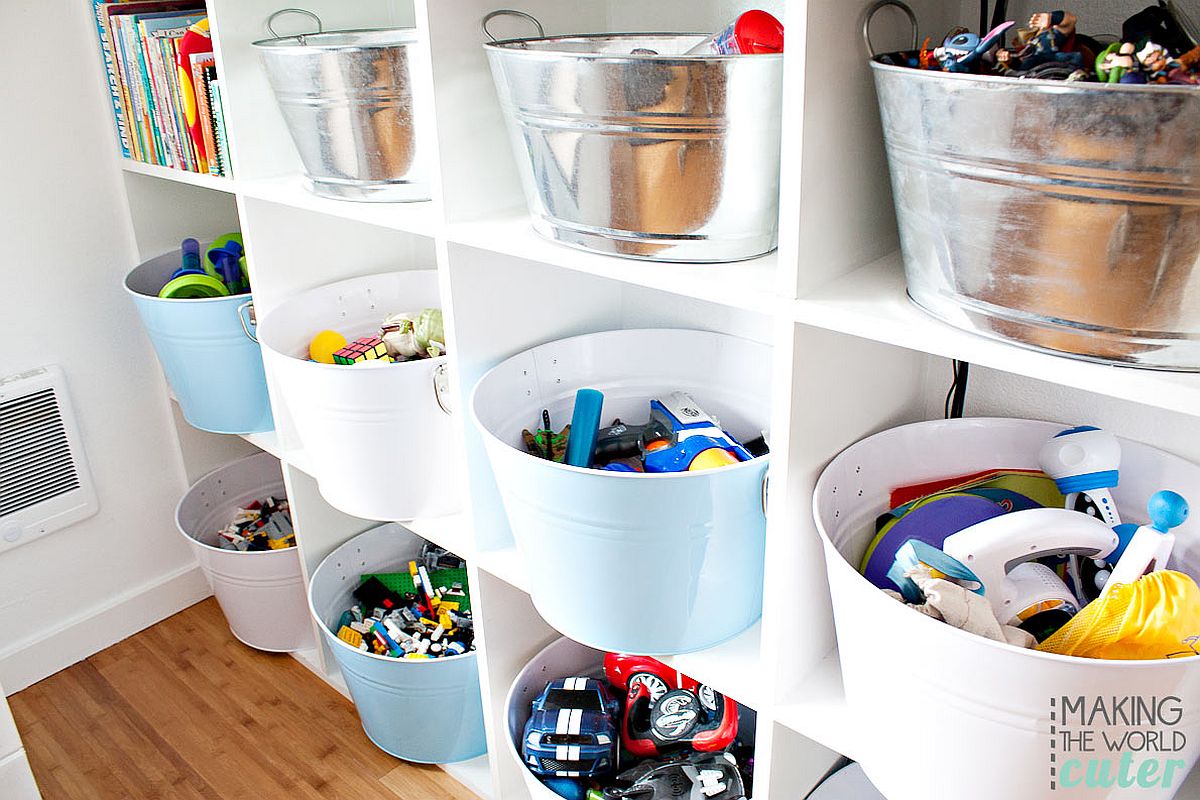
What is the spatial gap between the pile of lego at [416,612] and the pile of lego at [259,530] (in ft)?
0.71

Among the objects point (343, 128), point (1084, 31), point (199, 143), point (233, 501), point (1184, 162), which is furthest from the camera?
point (233, 501)

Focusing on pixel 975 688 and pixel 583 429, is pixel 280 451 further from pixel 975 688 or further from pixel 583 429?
pixel 975 688

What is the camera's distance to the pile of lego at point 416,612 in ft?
4.80

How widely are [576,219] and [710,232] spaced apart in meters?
→ 0.13

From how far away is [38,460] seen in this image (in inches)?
64.9

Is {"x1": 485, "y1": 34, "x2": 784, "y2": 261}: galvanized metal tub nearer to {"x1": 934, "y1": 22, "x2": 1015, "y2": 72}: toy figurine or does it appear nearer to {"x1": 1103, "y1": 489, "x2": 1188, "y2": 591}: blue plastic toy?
{"x1": 934, "y1": 22, "x2": 1015, "y2": 72}: toy figurine

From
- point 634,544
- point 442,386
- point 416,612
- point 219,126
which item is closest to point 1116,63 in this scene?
point 634,544

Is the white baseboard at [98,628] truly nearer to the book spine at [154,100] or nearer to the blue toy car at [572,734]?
the book spine at [154,100]

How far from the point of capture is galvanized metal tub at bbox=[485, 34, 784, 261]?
739 millimetres

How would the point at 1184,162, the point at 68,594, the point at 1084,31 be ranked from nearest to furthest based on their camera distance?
the point at 1184,162, the point at 1084,31, the point at 68,594

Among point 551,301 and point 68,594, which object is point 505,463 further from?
point 68,594

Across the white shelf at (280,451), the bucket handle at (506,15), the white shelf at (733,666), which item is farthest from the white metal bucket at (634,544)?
the white shelf at (280,451)

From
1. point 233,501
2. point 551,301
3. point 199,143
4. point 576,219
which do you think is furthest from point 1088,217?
point 233,501

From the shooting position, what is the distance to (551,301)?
1159 millimetres
